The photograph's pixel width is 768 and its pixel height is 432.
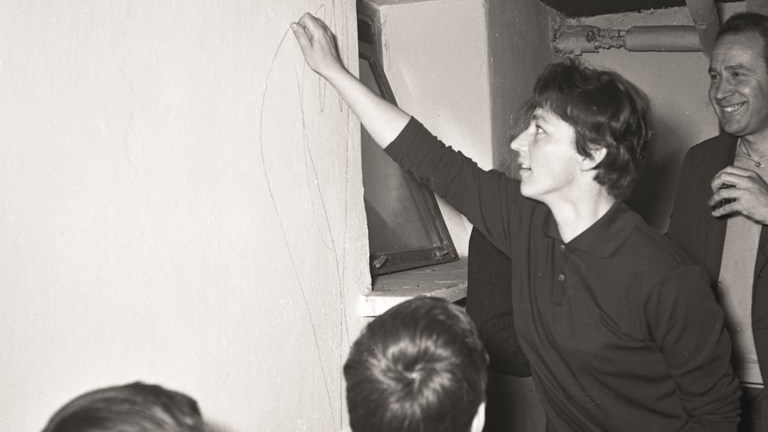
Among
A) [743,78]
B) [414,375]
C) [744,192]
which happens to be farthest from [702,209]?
[414,375]

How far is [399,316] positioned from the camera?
3.02 ft

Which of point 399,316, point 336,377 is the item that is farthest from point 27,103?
point 336,377

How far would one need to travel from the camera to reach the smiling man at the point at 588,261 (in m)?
1.25

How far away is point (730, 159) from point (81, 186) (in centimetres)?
166

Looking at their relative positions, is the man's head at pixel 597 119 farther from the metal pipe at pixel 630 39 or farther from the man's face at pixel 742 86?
the metal pipe at pixel 630 39

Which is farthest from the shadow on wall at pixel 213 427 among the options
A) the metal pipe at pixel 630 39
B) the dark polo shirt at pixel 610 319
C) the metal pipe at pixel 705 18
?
the metal pipe at pixel 630 39

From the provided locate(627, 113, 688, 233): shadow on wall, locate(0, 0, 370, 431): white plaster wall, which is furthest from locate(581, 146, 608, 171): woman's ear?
locate(627, 113, 688, 233): shadow on wall

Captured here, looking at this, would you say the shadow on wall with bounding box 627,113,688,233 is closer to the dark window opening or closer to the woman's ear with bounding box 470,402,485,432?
the dark window opening

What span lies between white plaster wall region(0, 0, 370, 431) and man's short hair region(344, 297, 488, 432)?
1.06 feet

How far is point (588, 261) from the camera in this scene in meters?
1.33

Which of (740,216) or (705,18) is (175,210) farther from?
(705,18)

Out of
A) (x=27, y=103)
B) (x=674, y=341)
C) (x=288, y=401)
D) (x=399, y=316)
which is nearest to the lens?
(x=27, y=103)

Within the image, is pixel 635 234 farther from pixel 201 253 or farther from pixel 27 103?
pixel 27 103

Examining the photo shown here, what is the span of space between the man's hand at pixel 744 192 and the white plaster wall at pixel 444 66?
0.95 m
